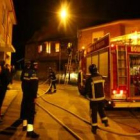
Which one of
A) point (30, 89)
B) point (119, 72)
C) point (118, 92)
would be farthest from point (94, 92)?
point (119, 72)

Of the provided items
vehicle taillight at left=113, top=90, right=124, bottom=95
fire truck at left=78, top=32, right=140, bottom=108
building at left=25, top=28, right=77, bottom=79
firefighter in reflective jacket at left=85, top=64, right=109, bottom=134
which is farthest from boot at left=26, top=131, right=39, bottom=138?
building at left=25, top=28, right=77, bottom=79

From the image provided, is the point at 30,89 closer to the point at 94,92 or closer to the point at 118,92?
the point at 94,92

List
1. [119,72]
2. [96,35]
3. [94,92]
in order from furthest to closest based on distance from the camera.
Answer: [96,35]
[119,72]
[94,92]

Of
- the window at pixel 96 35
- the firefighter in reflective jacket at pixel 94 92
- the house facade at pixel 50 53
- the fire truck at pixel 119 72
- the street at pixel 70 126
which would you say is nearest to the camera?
the street at pixel 70 126

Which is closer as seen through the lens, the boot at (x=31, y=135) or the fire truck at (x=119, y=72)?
the boot at (x=31, y=135)

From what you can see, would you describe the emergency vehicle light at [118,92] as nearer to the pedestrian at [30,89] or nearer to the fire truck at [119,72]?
the fire truck at [119,72]

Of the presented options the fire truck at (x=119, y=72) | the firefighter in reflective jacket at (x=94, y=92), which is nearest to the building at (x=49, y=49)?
the fire truck at (x=119, y=72)

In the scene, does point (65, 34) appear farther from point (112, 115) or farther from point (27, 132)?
point (27, 132)

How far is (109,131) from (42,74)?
29.0m

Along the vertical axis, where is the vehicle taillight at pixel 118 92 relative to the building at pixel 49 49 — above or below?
below

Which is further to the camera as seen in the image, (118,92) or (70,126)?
(118,92)

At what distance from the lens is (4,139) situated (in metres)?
5.15

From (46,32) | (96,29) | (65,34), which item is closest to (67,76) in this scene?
(96,29)

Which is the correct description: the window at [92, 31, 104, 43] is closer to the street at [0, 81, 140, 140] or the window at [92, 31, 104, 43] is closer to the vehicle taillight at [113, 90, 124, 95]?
the street at [0, 81, 140, 140]
